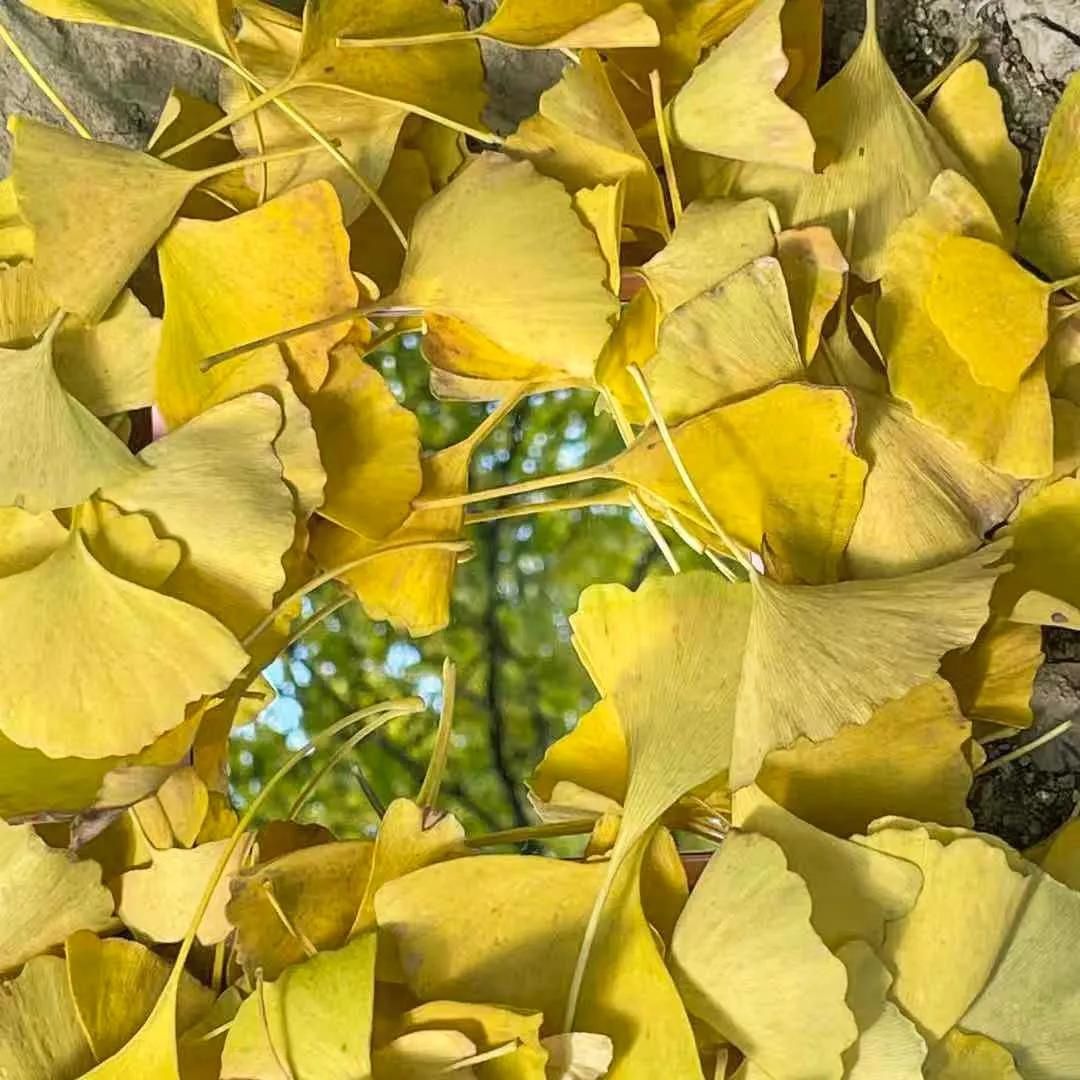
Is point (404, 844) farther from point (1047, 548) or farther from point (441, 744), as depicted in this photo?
point (1047, 548)

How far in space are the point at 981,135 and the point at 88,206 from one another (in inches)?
7.6

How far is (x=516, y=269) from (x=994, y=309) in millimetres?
98

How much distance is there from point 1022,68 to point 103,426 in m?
0.22

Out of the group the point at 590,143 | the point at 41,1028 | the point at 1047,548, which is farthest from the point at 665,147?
the point at 41,1028

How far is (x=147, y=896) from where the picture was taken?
0.30 meters

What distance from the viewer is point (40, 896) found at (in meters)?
0.29

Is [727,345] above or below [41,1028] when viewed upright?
above

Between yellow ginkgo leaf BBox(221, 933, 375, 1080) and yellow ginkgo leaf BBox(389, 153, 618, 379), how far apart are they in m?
0.13

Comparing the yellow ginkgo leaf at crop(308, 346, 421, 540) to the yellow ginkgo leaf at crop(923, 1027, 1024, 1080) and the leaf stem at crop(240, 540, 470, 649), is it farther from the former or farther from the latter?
the yellow ginkgo leaf at crop(923, 1027, 1024, 1080)

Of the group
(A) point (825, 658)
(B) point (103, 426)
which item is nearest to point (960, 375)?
(A) point (825, 658)

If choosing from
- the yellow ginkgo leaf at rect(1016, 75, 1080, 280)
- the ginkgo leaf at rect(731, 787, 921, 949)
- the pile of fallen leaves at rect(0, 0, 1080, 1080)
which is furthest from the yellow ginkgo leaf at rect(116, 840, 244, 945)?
the yellow ginkgo leaf at rect(1016, 75, 1080, 280)

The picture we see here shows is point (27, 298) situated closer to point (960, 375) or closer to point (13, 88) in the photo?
point (13, 88)

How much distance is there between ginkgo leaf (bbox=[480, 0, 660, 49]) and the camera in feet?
0.94

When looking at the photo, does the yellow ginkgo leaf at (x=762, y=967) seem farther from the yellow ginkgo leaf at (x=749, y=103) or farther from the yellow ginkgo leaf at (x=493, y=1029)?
the yellow ginkgo leaf at (x=749, y=103)
